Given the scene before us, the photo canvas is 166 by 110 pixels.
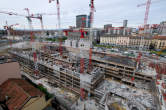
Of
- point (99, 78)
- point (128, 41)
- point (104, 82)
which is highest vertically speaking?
point (128, 41)

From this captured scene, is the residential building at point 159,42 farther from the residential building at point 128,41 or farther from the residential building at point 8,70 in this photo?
the residential building at point 8,70

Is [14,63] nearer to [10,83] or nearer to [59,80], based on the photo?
[10,83]

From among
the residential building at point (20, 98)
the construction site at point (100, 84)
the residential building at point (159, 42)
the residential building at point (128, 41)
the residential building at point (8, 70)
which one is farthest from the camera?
the residential building at point (128, 41)

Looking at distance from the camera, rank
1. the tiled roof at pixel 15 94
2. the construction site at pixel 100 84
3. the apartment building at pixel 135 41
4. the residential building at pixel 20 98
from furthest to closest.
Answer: the apartment building at pixel 135 41 → the construction site at pixel 100 84 → the tiled roof at pixel 15 94 → the residential building at pixel 20 98

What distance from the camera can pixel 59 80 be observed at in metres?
24.4

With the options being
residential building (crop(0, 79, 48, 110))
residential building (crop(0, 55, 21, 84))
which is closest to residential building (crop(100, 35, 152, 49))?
residential building (crop(0, 79, 48, 110))

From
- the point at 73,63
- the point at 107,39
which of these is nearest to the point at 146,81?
the point at 73,63

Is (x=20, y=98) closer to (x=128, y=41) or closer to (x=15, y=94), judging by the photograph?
(x=15, y=94)

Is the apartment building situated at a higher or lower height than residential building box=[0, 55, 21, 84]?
higher

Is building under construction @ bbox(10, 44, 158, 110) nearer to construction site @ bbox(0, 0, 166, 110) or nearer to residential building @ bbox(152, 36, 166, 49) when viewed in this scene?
construction site @ bbox(0, 0, 166, 110)

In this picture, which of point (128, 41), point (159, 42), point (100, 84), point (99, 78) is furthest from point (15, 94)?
point (159, 42)

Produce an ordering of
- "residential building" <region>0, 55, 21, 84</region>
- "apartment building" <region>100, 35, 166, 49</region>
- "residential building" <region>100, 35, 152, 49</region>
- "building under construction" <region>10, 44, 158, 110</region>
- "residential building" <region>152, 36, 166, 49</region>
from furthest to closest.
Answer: "residential building" <region>100, 35, 152, 49</region>, "apartment building" <region>100, 35, 166, 49</region>, "residential building" <region>152, 36, 166, 49</region>, "building under construction" <region>10, 44, 158, 110</region>, "residential building" <region>0, 55, 21, 84</region>

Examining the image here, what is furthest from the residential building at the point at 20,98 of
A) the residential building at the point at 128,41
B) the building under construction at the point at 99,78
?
the residential building at the point at 128,41

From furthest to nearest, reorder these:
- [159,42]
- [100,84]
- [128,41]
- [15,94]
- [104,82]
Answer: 1. [128,41]
2. [159,42]
3. [104,82]
4. [100,84]
5. [15,94]
